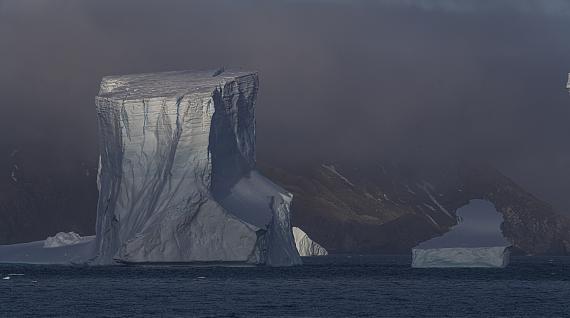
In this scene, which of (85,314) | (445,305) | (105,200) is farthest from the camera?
(105,200)

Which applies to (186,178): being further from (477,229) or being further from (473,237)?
(477,229)

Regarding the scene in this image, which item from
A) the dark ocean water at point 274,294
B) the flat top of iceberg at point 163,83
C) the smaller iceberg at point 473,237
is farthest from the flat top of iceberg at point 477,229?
the flat top of iceberg at point 163,83

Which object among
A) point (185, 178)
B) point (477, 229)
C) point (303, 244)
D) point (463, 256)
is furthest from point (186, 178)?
point (303, 244)

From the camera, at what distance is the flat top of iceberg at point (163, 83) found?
94438 mm

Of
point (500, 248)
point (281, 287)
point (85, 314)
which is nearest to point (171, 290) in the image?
point (281, 287)

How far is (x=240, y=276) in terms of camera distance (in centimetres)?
9956

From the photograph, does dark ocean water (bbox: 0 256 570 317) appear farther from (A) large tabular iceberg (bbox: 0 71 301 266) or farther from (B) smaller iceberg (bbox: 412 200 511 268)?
(A) large tabular iceberg (bbox: 0 71 301 266)

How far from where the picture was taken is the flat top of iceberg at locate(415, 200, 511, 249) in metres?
94.1

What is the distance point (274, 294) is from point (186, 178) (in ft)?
59.4

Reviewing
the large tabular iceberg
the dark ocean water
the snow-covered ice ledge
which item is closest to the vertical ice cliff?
the large tabular iceberg

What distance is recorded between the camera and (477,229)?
310 ft

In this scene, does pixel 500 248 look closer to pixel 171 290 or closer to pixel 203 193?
pixel 203 193

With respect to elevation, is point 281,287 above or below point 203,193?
below

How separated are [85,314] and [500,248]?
41404 mm
